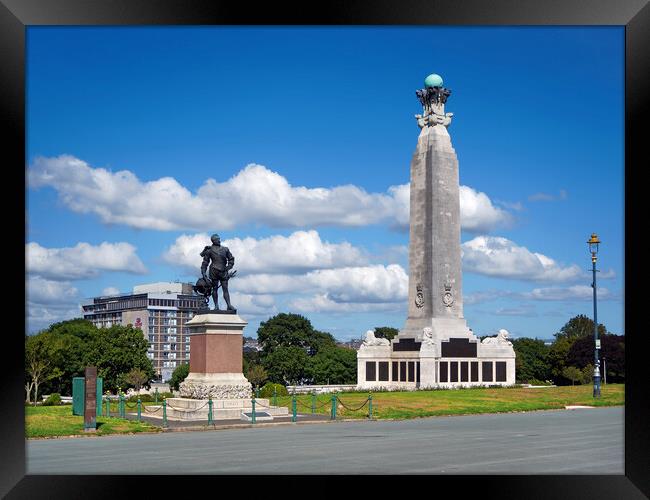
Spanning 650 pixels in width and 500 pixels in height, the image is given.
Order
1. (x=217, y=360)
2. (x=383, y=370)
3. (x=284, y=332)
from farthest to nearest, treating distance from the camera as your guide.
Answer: (x=284, y=332) < (x=383, y=370) < (x=217, y=360)

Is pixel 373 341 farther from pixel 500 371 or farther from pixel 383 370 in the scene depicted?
pixel 500 371

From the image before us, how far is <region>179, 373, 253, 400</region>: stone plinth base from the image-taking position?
30922 millimetres

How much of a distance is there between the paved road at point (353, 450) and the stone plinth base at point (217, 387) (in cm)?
352

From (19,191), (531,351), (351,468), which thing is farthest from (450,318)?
(19,191)

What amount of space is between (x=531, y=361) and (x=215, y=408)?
6921cm

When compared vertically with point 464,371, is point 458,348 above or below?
above

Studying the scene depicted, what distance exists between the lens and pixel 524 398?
42156 millimetres

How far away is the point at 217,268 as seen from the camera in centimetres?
3161

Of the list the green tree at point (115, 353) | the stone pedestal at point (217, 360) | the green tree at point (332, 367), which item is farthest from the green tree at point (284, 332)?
the stone pedestal at point (217, 360)

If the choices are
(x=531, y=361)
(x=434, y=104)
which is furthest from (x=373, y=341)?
(x=531, y=361)

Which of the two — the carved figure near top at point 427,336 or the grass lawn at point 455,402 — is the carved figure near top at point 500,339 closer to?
the carved figure near top at point 427,336

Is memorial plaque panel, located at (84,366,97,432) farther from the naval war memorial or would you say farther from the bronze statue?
the naval war memorial

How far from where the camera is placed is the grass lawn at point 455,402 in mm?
34031

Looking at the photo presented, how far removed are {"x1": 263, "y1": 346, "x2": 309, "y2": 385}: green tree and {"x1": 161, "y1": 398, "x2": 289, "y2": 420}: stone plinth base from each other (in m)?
57.5
